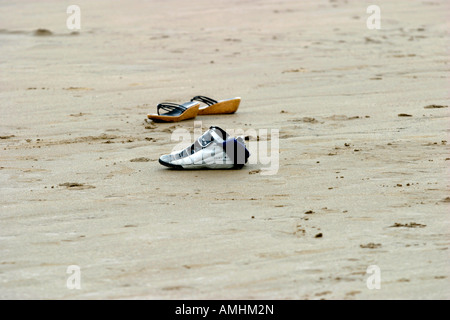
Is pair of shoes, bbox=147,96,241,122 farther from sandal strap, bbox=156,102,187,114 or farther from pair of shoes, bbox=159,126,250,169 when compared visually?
pair of shoes, bbox=159,126,250,169

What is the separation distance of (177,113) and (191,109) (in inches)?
5.9

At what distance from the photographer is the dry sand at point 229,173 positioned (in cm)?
403

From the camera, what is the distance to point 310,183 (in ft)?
18.4

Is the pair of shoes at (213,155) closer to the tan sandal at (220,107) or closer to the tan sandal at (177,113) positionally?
the tan sandal at (177,113)

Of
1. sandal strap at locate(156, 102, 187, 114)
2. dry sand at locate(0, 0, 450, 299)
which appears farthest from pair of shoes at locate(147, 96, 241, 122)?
dry sand at locate(0, 0, 450, 299)

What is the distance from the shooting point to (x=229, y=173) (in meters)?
5.92

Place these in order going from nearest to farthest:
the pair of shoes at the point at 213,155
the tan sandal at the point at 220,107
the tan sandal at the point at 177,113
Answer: the pair of shoes at the point at 213,155 → the tan sandal at the point at 177,113 → the tan sandal at the point at 220,107

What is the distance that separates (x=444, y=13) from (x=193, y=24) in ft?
16.0

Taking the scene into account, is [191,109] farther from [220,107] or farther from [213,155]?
[213,155]

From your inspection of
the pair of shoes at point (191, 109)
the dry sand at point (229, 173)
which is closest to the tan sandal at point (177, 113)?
the pair of shoes at point (191, 109)

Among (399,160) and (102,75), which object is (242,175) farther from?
(102,75)

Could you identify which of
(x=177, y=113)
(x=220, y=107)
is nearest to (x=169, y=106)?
(x=177, y=113)

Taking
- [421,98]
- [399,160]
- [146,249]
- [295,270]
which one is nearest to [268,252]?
[295,270]

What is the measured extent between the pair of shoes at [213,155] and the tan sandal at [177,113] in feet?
5.38
